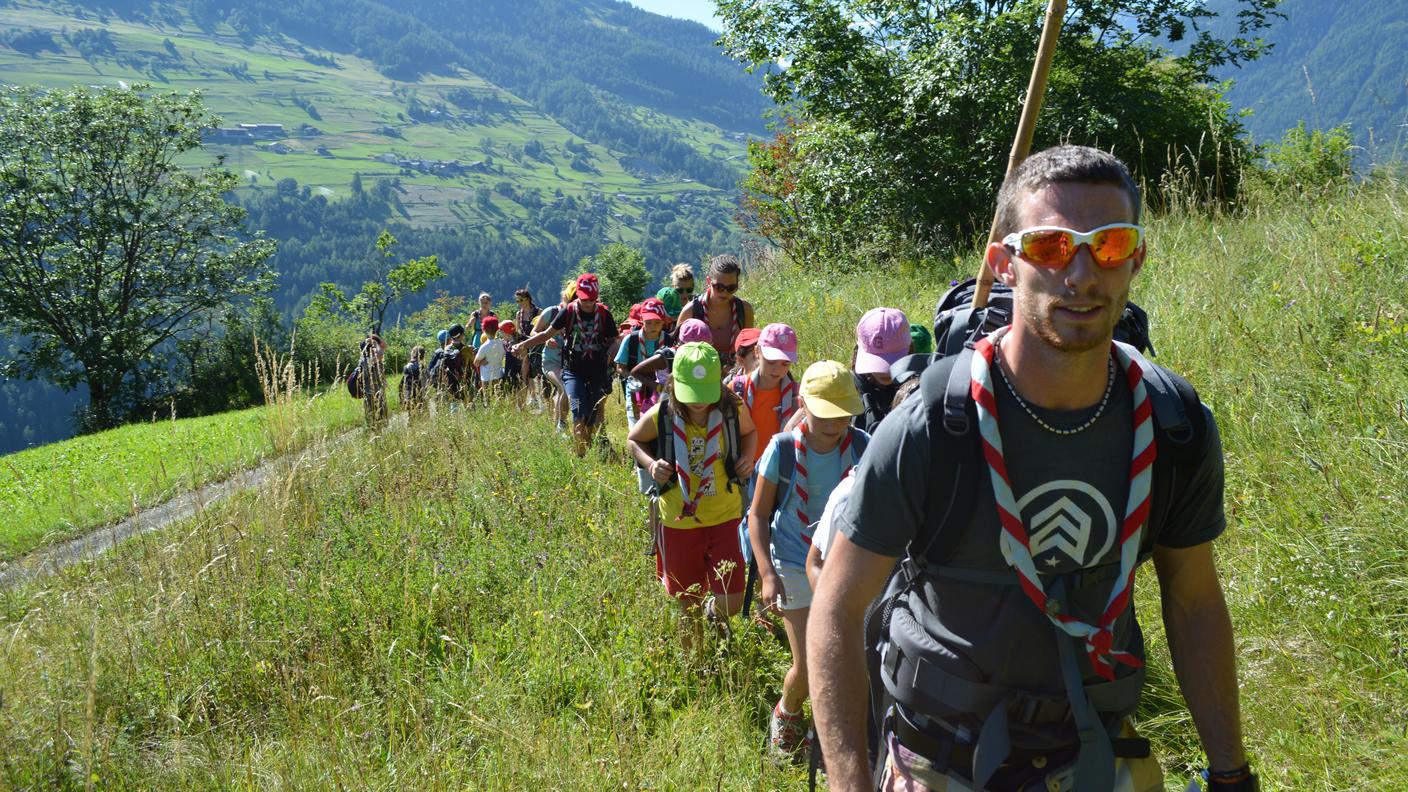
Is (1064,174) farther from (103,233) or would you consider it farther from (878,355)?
(103,233)

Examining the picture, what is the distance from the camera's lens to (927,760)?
166 centimetres

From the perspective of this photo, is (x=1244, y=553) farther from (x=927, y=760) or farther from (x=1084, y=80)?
(x=1084, y=80)

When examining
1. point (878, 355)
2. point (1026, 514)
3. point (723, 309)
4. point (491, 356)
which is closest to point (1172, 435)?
point (1026, 514)

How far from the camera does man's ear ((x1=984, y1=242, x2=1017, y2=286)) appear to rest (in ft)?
5.25

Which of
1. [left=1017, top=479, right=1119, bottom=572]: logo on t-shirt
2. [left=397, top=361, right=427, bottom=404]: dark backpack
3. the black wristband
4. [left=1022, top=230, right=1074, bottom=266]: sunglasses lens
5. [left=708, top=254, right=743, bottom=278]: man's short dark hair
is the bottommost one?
[left=397, top=361, right=427, bottom=404]: dark backpack

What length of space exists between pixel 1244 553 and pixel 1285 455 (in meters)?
0.57

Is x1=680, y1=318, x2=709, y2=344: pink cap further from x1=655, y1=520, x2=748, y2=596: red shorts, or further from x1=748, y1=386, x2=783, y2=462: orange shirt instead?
x1=655, y1=520, x2=748, y2=596: red shorts

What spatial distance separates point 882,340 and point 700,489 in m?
1.16

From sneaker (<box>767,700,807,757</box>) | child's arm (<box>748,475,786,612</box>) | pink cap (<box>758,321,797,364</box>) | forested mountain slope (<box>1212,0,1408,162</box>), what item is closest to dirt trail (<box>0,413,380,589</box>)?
pink cap (<box>758,321,797,364</box>)

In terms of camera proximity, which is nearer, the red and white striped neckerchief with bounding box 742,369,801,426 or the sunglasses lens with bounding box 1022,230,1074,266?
the sunglasses lens with bounding box 1022,230,1074,266

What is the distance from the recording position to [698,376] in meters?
4.29

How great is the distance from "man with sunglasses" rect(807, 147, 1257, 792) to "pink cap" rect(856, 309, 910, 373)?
2.43 meters

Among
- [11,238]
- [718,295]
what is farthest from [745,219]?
[11,238]

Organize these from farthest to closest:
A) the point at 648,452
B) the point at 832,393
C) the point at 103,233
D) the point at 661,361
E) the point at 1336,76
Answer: the point at 1336,76 < the point at 103,233 < the point at 661,361 < the point at 648,452 < the point at 832,393
